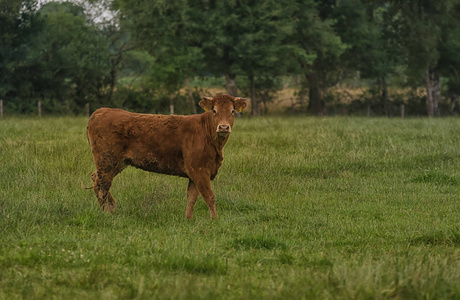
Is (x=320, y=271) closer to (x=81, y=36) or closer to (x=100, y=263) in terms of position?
(x=100, y=263)

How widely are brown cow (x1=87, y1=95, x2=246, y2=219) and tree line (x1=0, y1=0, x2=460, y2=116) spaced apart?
2471 cm

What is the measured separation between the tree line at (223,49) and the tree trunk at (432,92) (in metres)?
0.08

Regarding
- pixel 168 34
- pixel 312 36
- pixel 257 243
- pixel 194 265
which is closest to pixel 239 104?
pixel 257 243

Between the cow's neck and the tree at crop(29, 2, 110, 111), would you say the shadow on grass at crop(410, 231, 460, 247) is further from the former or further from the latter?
the tree at crop(29, 2, 110, 111)

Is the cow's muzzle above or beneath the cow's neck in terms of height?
above

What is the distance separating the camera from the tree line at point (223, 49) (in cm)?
3331

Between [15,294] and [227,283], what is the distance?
6.00ft

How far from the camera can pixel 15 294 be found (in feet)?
15.6

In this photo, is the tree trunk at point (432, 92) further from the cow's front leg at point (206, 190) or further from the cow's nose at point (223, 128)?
the cow's nose at point (223, 128)

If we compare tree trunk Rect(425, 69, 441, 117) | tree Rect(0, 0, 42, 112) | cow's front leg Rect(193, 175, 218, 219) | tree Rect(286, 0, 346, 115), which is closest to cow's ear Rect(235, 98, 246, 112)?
cow's front leg Rect(193, 175, 218, 219)

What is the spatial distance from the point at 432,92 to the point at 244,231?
129 ft

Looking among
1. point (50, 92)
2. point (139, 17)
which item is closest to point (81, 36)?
point (50, 92)

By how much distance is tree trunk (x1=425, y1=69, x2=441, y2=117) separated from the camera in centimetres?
4119

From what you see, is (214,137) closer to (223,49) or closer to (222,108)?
(222,108)
